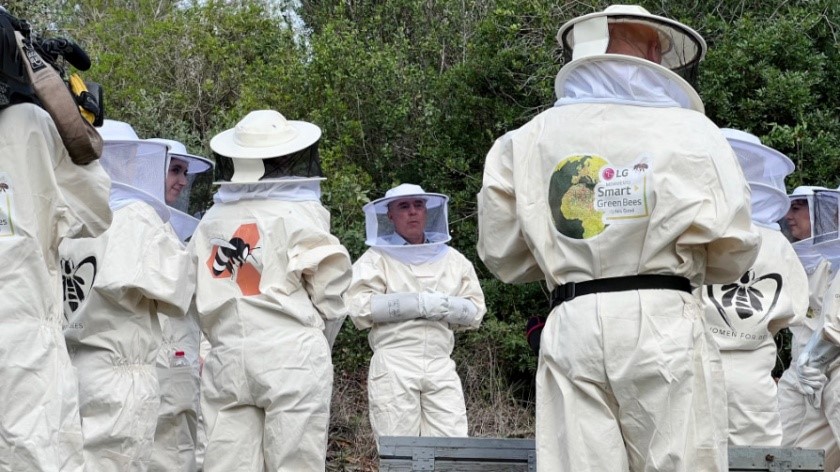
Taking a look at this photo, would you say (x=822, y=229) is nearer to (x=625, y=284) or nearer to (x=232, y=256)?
(x=232, y=256)

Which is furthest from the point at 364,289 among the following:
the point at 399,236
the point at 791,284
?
the point at 791,284

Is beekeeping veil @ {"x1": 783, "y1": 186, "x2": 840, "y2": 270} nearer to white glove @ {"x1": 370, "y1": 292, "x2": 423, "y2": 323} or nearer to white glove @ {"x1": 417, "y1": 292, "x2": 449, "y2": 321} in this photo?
white glove @ {"x1": 417, "y1": 292, "x2": 449, "y2": 321}

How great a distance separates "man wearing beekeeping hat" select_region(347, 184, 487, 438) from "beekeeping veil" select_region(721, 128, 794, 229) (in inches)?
97.1

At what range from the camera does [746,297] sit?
280 inches

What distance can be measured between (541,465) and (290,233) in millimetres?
2510

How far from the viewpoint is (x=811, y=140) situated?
1144 centimetres

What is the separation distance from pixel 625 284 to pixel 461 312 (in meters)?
4.41

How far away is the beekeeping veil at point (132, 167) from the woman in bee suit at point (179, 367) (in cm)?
103

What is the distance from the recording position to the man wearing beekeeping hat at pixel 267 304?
20.2 feet

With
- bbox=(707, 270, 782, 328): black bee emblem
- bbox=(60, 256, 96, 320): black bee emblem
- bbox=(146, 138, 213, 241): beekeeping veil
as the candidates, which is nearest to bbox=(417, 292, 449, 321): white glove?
bbox=(146, 138, 213, 241): beekeeping veil

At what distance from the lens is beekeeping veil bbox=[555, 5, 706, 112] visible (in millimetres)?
4496

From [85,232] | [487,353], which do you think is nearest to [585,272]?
[85,232]

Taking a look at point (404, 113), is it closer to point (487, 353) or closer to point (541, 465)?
point (487, 353)

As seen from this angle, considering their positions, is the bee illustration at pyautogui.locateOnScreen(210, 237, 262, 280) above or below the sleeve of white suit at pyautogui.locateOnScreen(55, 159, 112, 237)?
below
